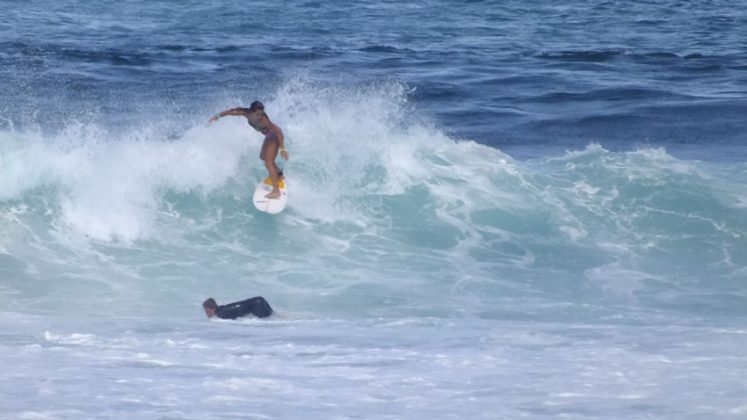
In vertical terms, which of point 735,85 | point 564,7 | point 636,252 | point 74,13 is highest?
point 564,7

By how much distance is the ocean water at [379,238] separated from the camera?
761cm

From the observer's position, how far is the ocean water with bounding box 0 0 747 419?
7.61 metres

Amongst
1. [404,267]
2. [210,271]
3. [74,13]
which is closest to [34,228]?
[210,271]

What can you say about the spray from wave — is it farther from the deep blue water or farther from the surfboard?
the deep blue water

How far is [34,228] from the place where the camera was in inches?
509

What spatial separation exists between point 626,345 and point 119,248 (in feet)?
20.0

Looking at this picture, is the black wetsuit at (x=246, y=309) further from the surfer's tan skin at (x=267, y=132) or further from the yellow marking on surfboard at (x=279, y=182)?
the yellow marking on surfboard at (x=279, y=182)

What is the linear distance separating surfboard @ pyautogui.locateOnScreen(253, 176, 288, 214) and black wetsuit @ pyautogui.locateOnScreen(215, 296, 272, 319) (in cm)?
360

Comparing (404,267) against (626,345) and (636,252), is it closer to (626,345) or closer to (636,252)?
(636,252)

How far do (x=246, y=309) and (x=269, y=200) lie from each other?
366cm

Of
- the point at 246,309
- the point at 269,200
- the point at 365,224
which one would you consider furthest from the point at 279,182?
the point at 246,309

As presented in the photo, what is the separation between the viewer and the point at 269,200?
13406 mm

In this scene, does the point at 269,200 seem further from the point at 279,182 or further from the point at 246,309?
the point at 246,309

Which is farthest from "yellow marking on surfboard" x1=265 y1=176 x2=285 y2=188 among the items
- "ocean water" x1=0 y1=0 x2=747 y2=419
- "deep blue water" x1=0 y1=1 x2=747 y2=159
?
"deep blue water" x1=0 y1=1 x2=747 y2=159
